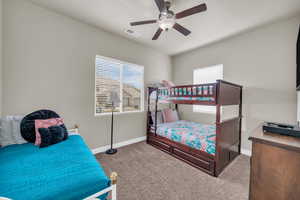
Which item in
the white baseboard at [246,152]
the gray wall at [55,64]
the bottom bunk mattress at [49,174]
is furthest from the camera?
the white baseboard at [246,152]

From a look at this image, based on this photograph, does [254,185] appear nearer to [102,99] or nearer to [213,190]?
[213,190]

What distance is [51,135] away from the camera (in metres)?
→ 1.73

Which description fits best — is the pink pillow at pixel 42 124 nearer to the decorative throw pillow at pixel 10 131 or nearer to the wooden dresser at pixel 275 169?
the decorative throw pillow at pixel 10 131

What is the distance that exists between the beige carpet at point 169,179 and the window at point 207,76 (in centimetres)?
139

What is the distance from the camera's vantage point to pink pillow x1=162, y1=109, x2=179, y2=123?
355cm

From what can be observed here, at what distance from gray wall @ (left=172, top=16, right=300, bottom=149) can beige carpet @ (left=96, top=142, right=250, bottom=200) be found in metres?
1.10

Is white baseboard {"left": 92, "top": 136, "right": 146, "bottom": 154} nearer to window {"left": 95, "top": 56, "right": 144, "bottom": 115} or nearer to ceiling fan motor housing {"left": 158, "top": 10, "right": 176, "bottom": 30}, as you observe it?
window {"left": 95, "top": 56, "right": 144, "bottom": 115}

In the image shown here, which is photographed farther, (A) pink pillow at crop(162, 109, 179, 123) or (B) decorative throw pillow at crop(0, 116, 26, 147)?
(A) pink pillow at crop(162, 109, 179, 123)

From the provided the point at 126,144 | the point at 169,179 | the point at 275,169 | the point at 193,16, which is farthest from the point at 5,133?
the point at 193,16

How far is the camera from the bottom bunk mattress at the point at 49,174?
2.83ft

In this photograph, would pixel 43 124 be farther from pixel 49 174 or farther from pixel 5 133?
pixel 49 174

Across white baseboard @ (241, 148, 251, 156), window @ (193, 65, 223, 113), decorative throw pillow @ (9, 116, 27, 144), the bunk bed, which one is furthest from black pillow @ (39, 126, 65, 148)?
white baseboard @ (241, 148, 251, 156)

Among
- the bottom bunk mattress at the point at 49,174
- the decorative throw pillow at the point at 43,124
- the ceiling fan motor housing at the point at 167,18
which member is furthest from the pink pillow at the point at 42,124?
the ceiling fan motor housing at the point at 167,18

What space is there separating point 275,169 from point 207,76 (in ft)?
9.48
